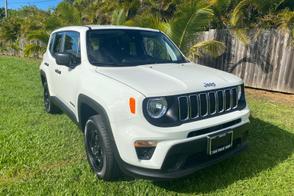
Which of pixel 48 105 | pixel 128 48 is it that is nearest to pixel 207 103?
pixel 128 48

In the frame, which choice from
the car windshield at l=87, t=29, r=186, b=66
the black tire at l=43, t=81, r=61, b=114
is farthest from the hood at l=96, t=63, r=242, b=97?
the black tire at l=43, t=81, r=61, b=114

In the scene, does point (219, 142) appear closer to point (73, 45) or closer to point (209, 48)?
point (73, 45)

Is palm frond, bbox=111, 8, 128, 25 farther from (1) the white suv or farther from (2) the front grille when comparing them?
(2) the front grille

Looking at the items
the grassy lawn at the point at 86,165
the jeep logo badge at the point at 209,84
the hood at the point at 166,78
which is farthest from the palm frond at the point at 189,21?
the jeep logo badge at the point at 209,84

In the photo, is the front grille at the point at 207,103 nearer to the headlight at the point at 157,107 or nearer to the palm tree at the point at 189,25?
the headlight at the point at 157,107

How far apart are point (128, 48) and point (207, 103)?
1640mm

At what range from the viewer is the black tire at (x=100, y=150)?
11.2ft

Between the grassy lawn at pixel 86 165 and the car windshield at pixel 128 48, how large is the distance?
59.0 inches

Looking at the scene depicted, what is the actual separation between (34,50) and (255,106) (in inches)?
463

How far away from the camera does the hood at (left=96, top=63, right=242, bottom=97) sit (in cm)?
311

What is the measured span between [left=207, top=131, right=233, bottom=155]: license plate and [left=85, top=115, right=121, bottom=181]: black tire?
108 centimetres

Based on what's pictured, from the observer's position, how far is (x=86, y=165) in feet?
13.6

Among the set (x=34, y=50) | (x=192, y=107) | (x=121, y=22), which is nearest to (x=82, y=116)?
(x=192, y=107)

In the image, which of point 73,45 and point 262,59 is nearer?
point 73,45
